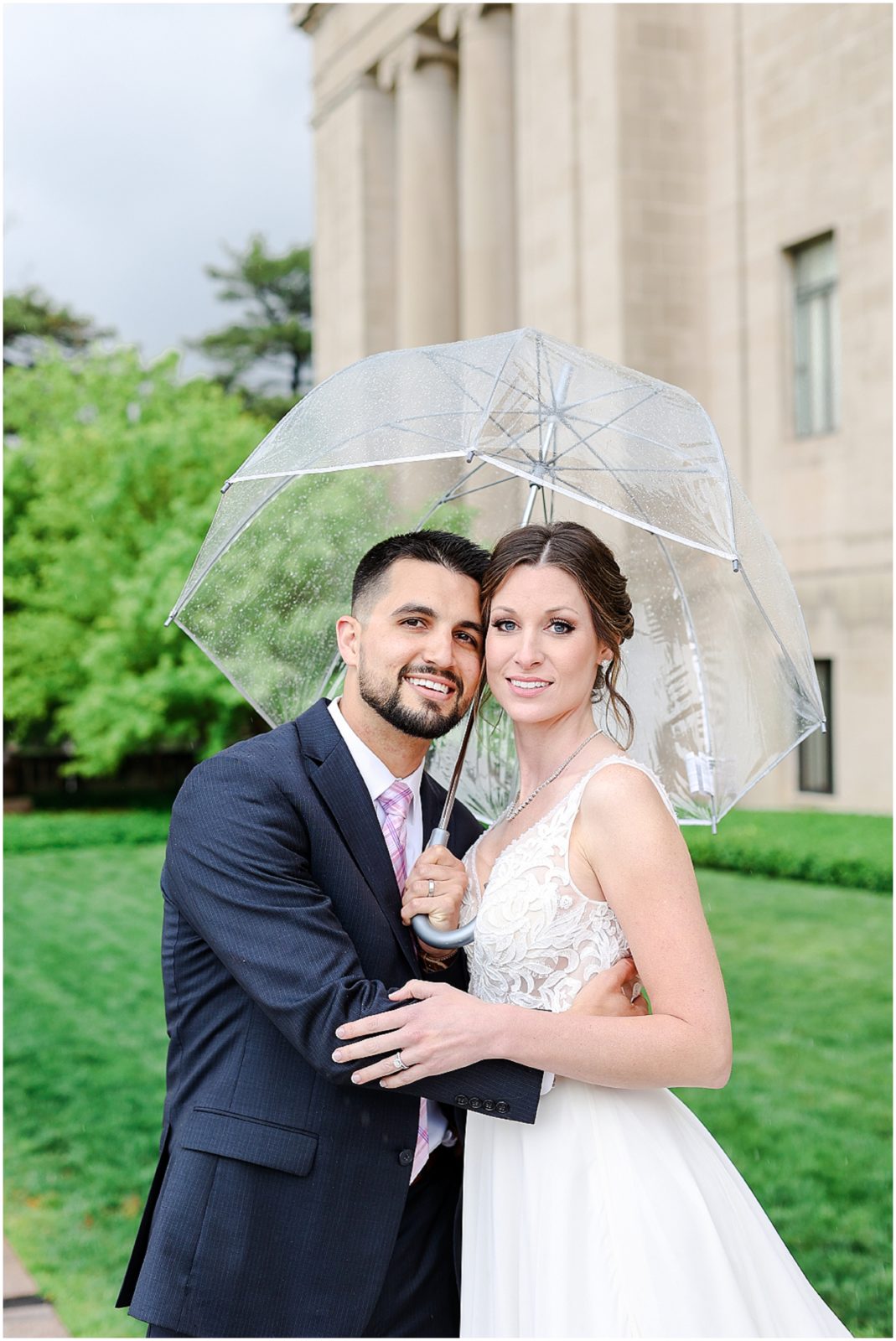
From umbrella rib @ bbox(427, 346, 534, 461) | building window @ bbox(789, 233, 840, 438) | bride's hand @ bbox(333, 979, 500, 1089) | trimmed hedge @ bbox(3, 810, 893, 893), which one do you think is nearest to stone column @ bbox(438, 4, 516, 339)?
building window @ bbox(789, 233, 840, 438)

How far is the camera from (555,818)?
9.34 feet

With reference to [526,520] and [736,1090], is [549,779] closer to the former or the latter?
[526,520]

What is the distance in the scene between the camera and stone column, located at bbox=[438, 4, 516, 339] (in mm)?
24375

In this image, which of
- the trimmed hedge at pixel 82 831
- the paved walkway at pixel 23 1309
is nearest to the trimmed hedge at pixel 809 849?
the paved walkway at pixel 23 1309

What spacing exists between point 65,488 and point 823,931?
21771 mm

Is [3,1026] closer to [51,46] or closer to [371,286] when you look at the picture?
[371,286]

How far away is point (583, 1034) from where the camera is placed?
256 centimetres

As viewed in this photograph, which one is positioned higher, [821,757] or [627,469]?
[627,469]

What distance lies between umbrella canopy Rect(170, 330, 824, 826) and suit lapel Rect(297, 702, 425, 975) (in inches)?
27.0

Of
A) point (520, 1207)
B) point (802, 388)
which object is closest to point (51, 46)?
point (802, 388)

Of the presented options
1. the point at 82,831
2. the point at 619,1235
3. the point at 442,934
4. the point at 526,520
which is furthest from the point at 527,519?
the point at 82,831

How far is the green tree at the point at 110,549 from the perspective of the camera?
23.2 m

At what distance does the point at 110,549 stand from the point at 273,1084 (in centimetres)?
2370

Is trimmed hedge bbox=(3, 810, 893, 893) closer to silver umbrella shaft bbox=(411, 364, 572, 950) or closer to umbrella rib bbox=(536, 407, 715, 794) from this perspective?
umbrella rib bbox=(536, 407, 715, 794)
